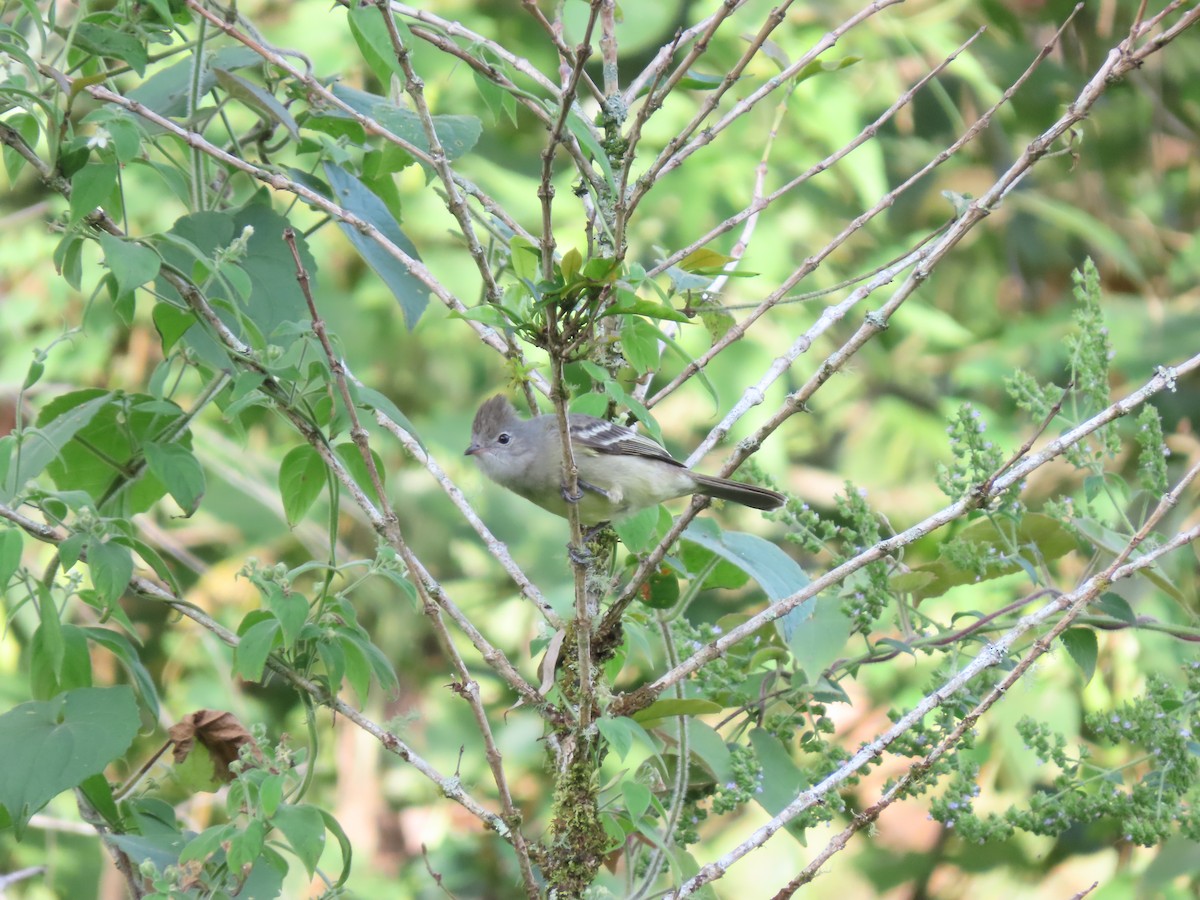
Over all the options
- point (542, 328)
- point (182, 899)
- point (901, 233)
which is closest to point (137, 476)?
point (182, 899)

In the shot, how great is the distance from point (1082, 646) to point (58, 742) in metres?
1.98

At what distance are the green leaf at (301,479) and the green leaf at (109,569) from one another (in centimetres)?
34

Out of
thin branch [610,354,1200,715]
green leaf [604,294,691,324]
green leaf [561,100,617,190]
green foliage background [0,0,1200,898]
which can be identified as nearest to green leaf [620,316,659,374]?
green leaf [604,294,691,324]

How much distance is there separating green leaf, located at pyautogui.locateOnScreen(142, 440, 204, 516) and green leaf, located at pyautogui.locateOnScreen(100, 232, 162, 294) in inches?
14.9

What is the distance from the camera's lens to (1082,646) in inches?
102

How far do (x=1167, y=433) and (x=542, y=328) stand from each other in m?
5.76

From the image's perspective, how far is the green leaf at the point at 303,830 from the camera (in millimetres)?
2068

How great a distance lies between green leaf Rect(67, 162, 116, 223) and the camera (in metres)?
2.13

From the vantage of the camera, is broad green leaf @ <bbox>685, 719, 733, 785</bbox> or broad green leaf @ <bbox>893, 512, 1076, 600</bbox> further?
broad green leaf @ <bbox>893, 512, 1076, 600</bbox>

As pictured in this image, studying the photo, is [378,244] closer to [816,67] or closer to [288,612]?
[288,612]

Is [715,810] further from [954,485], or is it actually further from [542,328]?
[542,328]

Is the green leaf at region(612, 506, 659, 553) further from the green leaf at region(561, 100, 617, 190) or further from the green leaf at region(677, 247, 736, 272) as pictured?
the green leaf at region(561, 100, 617, 190)

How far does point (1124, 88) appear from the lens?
774 centimetres

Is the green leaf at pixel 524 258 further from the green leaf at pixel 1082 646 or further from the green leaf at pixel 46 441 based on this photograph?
the green leaf at pixel 1082 646
